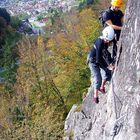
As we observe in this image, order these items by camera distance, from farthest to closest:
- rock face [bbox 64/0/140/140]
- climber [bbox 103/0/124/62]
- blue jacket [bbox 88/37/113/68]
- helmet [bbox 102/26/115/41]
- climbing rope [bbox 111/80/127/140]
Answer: climber [bbox 103/0/124/62] → blue jacket [bbox 88/37/113/68] → helmet [bbox 102/26/115/41] → climbing rope [bbox 111/80/127/140] → rock face [bbox 64/0/140/140]

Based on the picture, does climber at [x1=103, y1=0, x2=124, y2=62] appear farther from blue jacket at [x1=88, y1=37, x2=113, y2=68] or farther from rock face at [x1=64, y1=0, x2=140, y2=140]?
rock face at [x1=64, y1=0, x2=140, y2=140]

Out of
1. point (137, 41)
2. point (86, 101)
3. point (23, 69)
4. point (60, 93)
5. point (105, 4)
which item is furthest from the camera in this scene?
point (105, 4)

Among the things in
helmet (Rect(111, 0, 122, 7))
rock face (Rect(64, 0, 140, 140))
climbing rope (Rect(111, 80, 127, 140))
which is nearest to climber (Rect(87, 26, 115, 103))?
rock face (Rect(64, 0, 140, 140))

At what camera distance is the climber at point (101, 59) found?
12852mm

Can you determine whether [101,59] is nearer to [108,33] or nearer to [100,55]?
[100,55]

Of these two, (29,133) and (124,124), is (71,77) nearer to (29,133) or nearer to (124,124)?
(29,133)

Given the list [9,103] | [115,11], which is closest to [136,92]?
[115,11]

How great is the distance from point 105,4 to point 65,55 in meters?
15.0

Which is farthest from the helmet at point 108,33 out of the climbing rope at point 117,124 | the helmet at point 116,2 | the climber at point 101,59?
the climbing rope at point 117,124

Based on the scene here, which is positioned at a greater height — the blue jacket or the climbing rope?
the blue jacket

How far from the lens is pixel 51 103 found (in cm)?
3762

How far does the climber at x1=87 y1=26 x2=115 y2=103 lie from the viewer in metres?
12.9

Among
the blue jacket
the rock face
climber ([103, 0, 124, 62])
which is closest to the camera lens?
the rock face

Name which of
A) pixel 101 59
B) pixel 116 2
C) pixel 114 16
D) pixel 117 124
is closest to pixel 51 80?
pixel 101 59
